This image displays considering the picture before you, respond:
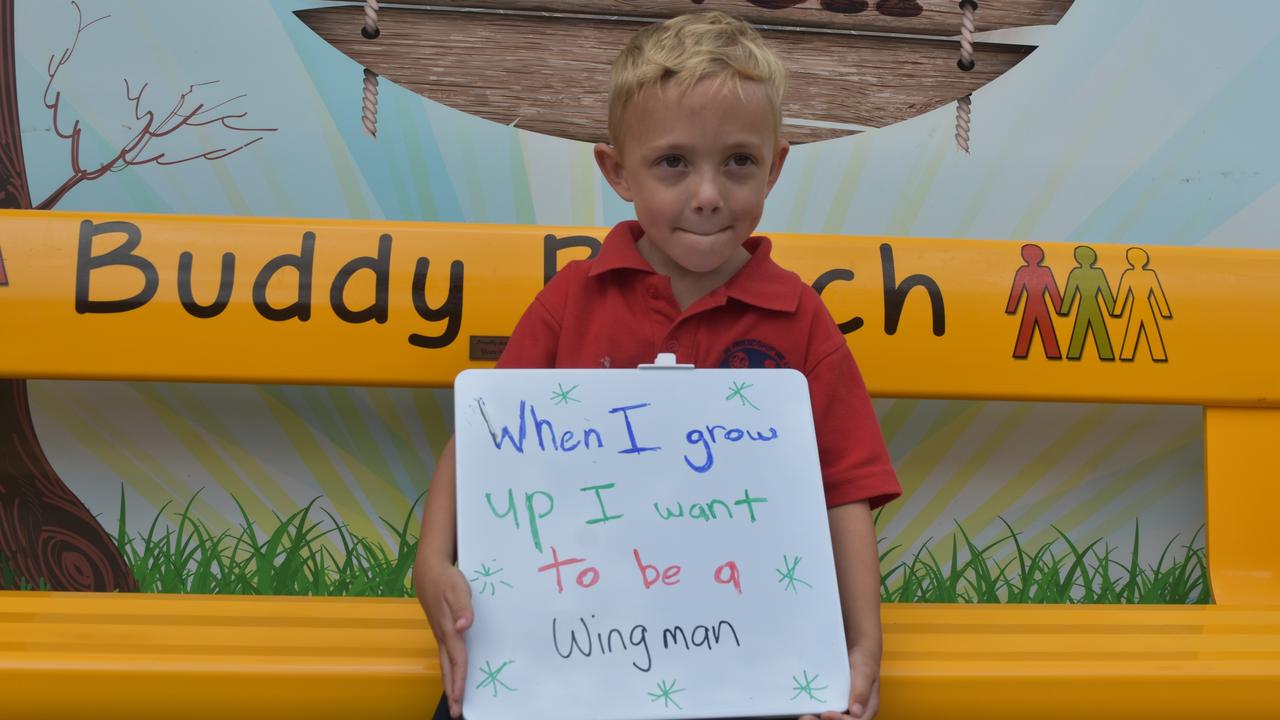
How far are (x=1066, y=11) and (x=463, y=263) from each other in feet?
3.73

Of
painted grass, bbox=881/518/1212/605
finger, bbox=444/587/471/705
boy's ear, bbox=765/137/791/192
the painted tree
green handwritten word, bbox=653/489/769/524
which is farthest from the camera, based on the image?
painted grass, bbox=881/518/1212/605

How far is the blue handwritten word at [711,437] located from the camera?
131cm

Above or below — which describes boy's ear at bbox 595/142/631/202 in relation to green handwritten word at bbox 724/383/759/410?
above

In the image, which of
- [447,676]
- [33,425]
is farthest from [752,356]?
[33,425]

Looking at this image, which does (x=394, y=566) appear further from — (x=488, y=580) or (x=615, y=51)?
(x=615, y=51)

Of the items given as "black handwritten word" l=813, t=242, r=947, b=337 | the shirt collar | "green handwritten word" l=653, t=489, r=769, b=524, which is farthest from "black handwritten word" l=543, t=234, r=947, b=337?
"green handwritten word" l=653, t=489, r=769, b=524

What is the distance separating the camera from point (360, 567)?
2.01 metres

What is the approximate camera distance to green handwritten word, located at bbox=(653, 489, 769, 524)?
1287mm

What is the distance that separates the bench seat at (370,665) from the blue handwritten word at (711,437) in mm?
303

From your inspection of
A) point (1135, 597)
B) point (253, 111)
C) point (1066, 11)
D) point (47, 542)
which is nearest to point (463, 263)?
point (253, 111)

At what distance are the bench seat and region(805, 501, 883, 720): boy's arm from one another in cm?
7

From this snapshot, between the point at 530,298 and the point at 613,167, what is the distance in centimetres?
47

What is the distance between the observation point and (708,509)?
129 centimetres

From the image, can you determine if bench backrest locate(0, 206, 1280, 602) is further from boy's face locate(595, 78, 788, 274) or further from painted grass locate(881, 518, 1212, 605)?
boy's face locate(595, 78, 788, 274)
